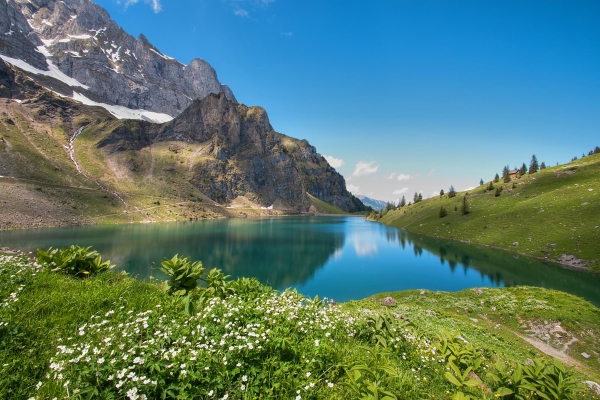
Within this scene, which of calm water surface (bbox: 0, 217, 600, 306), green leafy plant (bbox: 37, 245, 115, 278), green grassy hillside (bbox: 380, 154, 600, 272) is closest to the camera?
green leafy plant (bbox: 37, 245, 115, 278)

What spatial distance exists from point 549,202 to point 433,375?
83.1 m

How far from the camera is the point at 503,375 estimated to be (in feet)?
16.6

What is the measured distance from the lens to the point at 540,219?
192 feet

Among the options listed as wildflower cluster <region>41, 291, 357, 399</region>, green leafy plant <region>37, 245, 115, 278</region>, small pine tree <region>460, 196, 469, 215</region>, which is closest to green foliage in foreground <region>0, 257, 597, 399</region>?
wildflower cluster <region>41, 291, 357, 399</region>

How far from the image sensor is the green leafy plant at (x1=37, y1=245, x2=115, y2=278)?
991cm

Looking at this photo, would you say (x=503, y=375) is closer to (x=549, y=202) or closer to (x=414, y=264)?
(x=414, y=264)

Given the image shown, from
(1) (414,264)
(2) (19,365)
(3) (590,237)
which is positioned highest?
(2) (19,365)

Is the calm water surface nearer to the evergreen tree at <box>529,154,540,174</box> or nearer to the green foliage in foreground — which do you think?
the green foliage in foreground

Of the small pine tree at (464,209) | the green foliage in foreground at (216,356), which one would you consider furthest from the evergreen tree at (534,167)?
the green foliage in foreground at (216,356)

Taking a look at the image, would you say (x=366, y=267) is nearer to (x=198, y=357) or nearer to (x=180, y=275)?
(x=180, y=275)

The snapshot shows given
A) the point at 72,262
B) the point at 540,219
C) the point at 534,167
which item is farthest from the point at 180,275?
the point at 534,167

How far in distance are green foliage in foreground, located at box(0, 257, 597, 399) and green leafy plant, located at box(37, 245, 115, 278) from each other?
230 cm

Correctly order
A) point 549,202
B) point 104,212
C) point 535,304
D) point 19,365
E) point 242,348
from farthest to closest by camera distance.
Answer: point 104,212 → point 549,202 → point 535,304 → point 242,348 → point 19,365

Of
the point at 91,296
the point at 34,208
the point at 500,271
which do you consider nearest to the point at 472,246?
the point at 500,271
